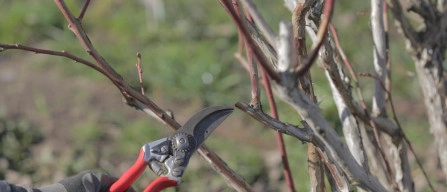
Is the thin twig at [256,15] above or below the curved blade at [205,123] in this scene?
above

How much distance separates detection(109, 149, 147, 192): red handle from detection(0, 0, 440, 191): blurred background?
1.88m

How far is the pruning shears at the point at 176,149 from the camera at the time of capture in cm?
214

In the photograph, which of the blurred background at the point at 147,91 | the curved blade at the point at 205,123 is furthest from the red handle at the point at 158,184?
the blurred background at the point at 147,91

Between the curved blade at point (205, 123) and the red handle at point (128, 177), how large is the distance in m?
0.14

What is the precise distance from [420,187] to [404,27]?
1.43 metres

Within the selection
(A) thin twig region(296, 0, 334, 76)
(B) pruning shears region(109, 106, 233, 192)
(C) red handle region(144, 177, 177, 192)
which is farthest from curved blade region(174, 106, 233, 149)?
(A) thin twig region(296, 0, 334, 76)

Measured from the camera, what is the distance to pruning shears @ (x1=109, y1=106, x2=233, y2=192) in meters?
2.14

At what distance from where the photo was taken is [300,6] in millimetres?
2025

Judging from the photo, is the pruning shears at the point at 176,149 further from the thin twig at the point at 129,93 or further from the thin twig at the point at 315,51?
the thin twig at the point at 315,51

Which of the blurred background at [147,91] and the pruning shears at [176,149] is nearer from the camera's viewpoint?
the pruning shears at [176,149]

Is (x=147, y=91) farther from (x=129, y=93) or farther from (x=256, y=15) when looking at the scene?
(x=256, y=15)

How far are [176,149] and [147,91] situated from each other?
10.0ft

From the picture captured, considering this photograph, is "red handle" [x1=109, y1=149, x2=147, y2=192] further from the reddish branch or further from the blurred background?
the blurred background

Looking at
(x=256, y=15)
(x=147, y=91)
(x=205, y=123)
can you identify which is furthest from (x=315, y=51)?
(x=147, y=91)
